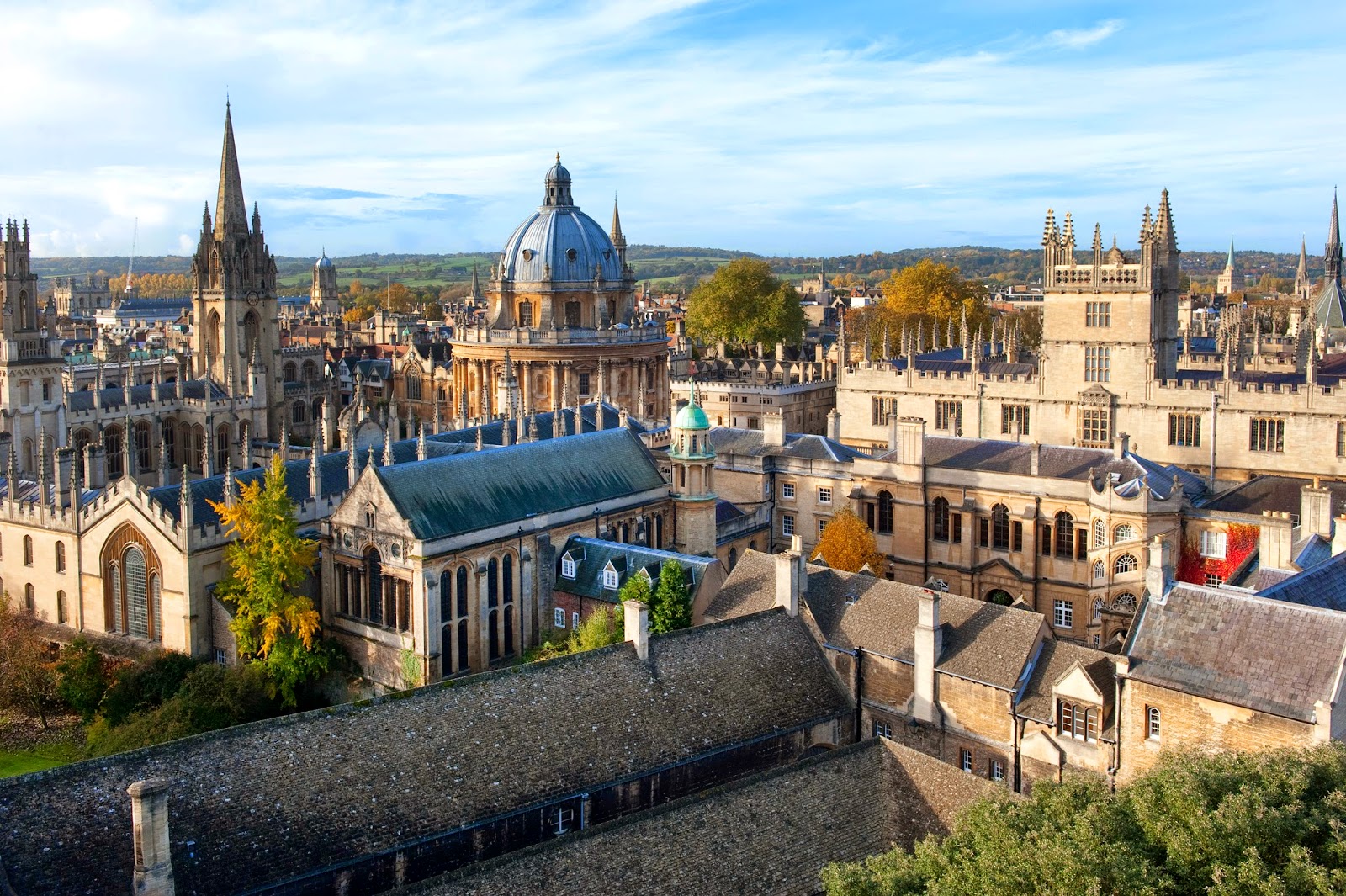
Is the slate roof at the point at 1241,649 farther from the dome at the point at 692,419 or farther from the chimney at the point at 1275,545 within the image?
the dome at the point at 692,419

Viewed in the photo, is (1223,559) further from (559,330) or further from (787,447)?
(559,330)

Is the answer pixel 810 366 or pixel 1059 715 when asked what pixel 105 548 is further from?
pixel 810 366

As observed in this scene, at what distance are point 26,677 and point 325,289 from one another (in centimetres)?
15164

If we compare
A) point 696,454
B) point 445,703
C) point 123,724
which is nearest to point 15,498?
point 123,724

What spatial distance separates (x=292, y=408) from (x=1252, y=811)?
79093mm

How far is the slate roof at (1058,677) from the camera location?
1054 inches

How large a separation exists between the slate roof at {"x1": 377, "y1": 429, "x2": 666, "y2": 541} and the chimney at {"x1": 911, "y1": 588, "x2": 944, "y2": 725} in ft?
48.6

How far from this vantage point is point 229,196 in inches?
3061

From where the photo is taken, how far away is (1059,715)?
27594 millimetres

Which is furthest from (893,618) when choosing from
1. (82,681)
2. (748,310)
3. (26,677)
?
(748,310)

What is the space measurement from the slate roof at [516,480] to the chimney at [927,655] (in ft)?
48.6

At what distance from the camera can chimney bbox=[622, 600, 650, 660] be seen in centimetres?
2780

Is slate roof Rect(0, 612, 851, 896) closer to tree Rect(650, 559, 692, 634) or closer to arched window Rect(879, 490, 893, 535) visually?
tree Rect(650, 559, 692, 634)

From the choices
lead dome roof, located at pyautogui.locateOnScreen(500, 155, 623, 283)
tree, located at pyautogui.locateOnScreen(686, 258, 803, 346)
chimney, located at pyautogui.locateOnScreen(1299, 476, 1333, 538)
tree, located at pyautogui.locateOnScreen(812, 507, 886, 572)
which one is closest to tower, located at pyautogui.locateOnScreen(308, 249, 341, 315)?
tree, located at pyautogui.locateOnScreen(686, 258, 803, 346)
